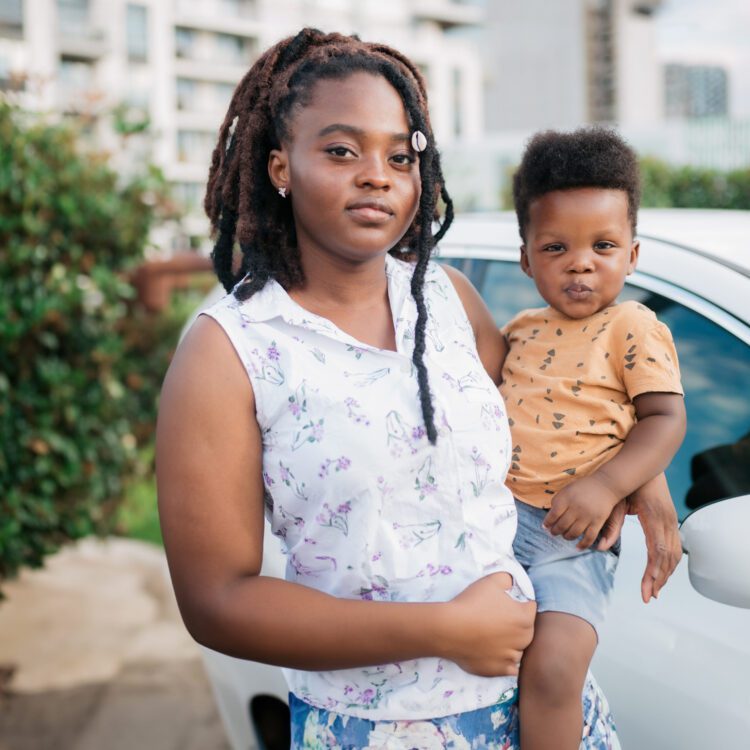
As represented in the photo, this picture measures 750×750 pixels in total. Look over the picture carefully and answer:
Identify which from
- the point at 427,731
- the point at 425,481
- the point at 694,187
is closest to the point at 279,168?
the point at 425,481

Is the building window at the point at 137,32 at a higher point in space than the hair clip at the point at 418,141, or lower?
higher

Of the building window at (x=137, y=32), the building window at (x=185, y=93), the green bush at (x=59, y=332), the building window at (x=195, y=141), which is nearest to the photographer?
the green bush at (x=59, y=332)

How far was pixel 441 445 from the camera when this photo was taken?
145 centimetres

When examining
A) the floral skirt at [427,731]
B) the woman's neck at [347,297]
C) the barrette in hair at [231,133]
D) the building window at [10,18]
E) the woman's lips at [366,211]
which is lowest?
the floral skirt at [427,731]

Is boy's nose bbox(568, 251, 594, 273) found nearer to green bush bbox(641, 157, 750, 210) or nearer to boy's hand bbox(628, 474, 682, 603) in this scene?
boy's hand bbox(628, 474, 682, 603)

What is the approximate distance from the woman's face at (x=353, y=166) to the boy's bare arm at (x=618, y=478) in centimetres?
53

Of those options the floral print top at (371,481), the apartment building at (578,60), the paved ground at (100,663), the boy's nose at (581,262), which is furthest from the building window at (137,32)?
the floral print top at (371,481)

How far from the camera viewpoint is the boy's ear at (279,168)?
1571 mm

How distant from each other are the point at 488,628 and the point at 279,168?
2.67 ft

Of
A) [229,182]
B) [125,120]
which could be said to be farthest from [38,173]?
[229,182]

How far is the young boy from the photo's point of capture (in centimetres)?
154

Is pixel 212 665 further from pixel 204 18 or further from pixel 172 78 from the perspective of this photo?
pixel 204 18

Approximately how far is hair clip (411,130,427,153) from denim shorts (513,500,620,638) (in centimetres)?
67

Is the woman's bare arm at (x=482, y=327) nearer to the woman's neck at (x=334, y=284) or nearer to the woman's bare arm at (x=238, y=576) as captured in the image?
the woman's neck at (x=334, y=284)
